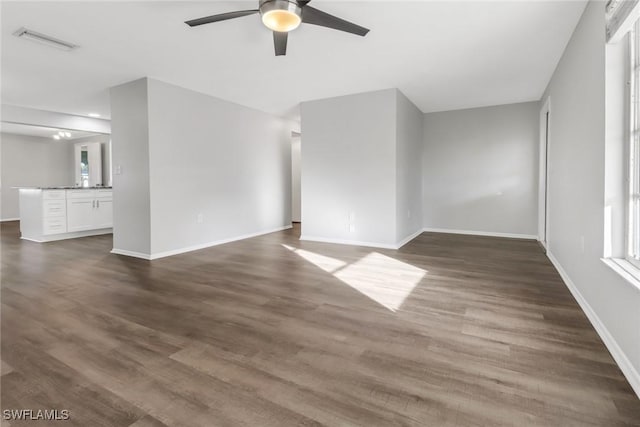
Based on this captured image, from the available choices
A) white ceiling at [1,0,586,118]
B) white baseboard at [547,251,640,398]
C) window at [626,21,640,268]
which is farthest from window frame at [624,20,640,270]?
white ceiling at [1,0,586,118]

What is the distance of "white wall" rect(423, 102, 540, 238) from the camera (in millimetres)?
5555

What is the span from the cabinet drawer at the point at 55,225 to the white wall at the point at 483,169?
6.71 meters

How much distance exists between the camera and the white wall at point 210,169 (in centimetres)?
420

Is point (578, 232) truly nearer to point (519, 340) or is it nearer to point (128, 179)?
point (519, 340)

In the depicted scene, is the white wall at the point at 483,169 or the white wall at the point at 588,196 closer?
the white wall at the point at 588,196

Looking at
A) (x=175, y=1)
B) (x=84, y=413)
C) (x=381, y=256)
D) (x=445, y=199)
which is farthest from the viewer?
(x=445, y=199)

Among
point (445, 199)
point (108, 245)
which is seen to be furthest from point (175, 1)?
point (445, 199)

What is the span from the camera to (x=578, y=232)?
2582 mm

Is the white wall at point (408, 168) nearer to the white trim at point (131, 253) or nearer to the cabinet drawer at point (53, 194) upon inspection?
the white trim at point (131, 253)

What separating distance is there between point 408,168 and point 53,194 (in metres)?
6.08

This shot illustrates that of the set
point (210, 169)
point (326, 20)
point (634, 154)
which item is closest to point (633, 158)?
point (634, 154)

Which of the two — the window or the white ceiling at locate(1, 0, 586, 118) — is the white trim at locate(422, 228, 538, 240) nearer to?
the white ceiling at locate(1, 0, 586, 118)

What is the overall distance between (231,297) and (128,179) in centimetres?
269

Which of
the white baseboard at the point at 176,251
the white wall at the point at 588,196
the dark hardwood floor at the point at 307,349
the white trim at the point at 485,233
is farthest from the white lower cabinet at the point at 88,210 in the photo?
the white wall at the point at 588,196
